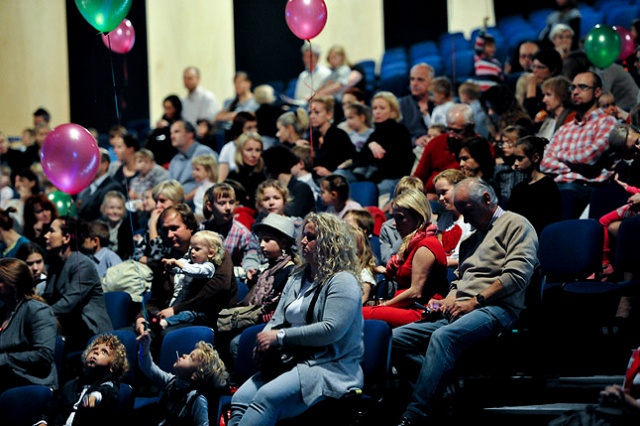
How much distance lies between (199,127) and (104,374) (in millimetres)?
5060

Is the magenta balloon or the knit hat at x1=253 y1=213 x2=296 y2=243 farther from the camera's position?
the magenta balloon

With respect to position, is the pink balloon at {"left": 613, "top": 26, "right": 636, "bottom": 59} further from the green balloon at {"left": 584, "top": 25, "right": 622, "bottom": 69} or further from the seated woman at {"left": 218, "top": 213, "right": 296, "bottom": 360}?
the seated woman at {"left": 218, "top": 213, "right": 296, "bottom": 360}

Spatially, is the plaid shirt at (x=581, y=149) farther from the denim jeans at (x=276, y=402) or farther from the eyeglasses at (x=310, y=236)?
the denim jeans at (x=276, y=402)

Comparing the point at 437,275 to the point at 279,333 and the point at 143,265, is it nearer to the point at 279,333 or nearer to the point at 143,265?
the point at 279,333

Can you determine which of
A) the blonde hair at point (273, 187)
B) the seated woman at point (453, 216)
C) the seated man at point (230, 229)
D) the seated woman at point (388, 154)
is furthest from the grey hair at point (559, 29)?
the seated man at point (230, 229)

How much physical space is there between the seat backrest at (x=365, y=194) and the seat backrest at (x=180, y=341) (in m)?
2.36

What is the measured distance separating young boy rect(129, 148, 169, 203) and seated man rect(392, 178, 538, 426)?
4191mm

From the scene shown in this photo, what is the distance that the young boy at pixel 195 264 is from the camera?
559 cm

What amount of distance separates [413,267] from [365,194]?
2.37 meters

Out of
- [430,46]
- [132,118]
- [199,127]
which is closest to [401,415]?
[199,127]

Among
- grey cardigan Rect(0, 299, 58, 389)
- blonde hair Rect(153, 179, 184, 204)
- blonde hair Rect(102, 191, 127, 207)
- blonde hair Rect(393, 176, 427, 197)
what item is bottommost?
grey cardigan Rect(0, 299, 58, 389)

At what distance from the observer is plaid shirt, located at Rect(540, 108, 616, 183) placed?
648 cm

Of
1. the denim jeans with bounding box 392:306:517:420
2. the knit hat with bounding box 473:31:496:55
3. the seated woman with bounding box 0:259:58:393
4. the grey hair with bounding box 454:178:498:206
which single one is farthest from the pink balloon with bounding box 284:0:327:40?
the knit hat with bounding box 473:31:496:55

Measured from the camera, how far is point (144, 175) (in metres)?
8.77
